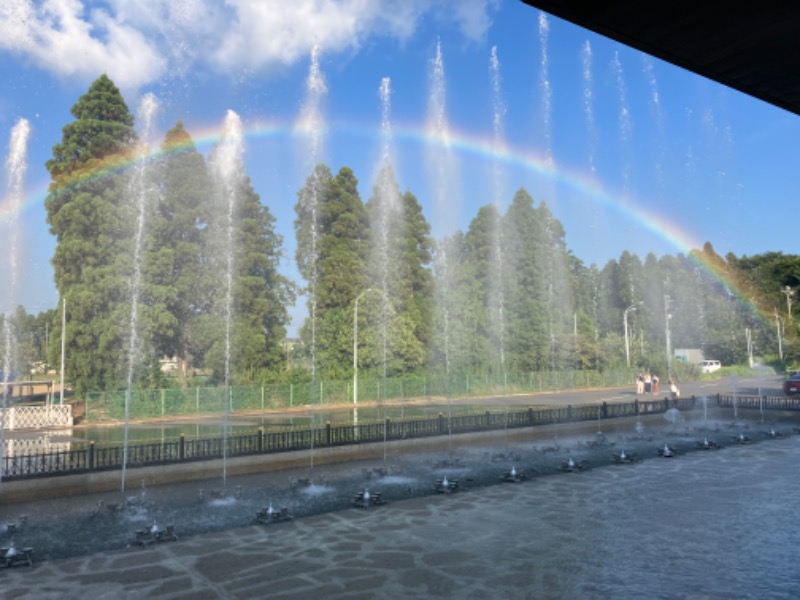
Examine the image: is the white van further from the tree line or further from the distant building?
the tree line

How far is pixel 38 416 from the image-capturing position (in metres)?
29.6

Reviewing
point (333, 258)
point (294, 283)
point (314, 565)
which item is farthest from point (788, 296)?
point (314, 565)

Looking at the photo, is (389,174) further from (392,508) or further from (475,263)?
(392,508)

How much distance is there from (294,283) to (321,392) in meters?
9.01

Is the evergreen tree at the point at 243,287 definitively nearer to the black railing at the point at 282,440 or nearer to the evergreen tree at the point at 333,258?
the evergreen tree at the point at 333,258

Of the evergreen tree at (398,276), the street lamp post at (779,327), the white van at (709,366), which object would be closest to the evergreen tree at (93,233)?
the evergreen tree at (398,276)

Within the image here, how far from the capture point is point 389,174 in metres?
51.0

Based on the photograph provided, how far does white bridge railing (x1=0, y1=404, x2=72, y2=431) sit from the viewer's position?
28.7 meters

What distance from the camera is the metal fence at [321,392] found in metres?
33.3

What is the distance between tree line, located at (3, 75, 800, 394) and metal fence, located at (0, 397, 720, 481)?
333 inches

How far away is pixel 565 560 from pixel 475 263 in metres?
48.5

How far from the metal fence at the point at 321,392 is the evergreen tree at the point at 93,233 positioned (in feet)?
7.57

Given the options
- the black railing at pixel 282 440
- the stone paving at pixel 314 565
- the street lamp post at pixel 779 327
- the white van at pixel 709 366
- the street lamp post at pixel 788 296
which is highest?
the street lamp post at pixel 788 296

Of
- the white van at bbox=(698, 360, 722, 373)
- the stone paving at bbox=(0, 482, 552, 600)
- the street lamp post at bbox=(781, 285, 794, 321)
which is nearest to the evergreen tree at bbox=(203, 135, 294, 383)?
the stone paving at bbox=(0, 482, 552, 600)
